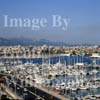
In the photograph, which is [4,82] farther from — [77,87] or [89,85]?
[89,85]

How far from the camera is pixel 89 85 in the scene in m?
11.0

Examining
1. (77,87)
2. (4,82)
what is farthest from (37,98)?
(77,87)

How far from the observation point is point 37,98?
687 cm

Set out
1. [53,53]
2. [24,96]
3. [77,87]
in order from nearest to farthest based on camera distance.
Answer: [24,96] < [77,87] < [53,53]

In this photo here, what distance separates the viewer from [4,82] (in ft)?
31.3

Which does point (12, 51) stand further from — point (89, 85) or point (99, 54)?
point (89, 85)

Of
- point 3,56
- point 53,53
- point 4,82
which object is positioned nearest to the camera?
point 4,82

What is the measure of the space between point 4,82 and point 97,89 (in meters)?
3.25

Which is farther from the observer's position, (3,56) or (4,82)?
(3,56)

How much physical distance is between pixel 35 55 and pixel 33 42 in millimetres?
2528

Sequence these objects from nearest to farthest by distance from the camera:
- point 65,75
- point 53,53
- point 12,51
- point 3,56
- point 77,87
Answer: point 77,87 → point 65,75 → point 3,56 → point 12,51 → point 53,53

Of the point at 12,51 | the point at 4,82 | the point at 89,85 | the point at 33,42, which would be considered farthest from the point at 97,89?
the point at 33,42

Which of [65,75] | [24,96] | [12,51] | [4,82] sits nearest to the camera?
[24,96]

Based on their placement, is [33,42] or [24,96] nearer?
[24,96]
